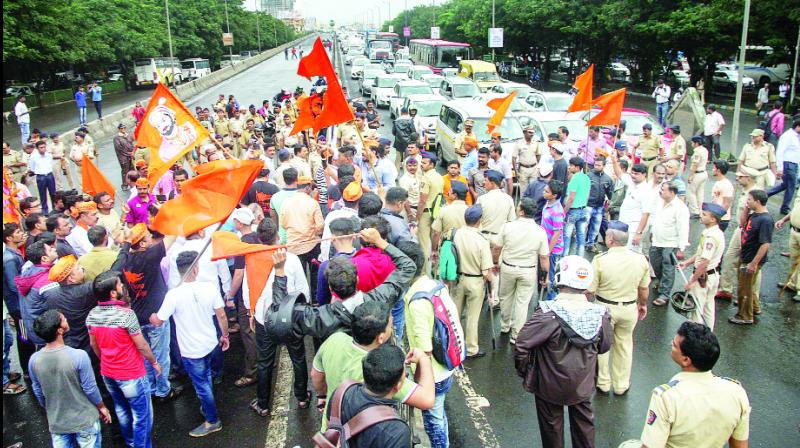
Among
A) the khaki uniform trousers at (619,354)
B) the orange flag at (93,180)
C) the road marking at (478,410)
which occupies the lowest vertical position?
the road marking at (478,410)

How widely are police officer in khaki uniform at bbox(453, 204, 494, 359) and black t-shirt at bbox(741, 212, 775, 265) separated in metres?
3.30

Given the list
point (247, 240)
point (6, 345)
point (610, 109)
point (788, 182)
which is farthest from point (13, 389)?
point (788, 182)

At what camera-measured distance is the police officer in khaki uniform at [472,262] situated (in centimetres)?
589

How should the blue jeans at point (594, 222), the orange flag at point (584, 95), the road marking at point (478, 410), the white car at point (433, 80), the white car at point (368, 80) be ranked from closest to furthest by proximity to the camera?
1. the road marking at point (478, 410)
2. the blue jeans at point (594, 222)
3. the orange flag at point (584, 95)
4. the white car at point (433, 80)
5. the white car at point (368, 80)

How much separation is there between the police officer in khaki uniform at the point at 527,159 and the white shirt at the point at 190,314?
7.05m

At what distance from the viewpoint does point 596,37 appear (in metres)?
34.3

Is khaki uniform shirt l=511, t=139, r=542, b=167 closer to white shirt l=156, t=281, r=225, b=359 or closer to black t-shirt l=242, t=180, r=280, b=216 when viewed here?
black t-shirt l=242, t=180, r=280, b=216

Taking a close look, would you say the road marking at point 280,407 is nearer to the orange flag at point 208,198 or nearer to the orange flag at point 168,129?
the orange flag at point 208,198

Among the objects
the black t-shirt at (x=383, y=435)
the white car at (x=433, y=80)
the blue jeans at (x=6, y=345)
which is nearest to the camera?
the black t-shirt at (x=383, y=435)

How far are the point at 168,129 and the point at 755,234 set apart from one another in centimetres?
683

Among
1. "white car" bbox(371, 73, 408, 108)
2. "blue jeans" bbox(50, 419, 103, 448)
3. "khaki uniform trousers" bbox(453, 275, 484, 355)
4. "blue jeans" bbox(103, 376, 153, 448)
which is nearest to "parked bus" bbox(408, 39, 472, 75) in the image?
"white car" bbox(371, 73, 408, 108)

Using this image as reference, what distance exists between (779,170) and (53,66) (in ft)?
128

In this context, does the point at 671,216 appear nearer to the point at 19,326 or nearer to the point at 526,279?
the point at 526,279

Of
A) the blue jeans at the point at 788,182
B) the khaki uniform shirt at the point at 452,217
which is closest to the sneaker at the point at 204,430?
the khaki uniform shirt at the point at 452,217
